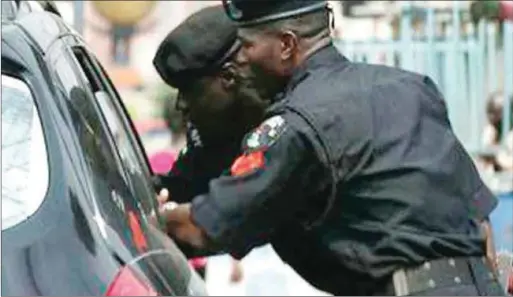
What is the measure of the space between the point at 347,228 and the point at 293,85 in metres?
0.36

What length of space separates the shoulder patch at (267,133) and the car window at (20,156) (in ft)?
1.85

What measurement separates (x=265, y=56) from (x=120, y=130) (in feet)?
2.47

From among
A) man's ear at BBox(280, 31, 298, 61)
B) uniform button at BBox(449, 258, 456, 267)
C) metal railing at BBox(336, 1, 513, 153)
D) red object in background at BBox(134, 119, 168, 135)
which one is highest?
man's ear at BBox(280, 31, 298, 61)

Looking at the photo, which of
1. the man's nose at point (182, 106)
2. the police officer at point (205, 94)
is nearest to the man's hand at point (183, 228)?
the police officer at point (205, 94)

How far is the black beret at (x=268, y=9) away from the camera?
13.4ft

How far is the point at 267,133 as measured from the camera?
3.91 meters

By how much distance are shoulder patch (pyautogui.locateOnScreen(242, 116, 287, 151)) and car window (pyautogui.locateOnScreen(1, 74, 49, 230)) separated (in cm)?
56

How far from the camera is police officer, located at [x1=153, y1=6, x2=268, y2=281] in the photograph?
4.81 m

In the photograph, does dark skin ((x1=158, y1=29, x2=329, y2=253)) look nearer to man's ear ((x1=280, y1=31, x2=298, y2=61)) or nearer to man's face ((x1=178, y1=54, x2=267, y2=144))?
man's ear ((x1=280, y1=31, x2=298, y2=61))

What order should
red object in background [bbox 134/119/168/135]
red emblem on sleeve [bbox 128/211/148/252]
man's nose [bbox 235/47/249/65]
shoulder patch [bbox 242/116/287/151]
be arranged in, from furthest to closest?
red object in background [bbox 134/119/168/135], man's nose [bbox 235/47/249/65], shoulder patch [bbox 242/116/287/151], red emblem on sleeve [bbox 128/211/148/252]

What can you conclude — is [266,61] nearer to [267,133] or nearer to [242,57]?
[242,57]

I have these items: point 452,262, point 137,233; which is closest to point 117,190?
point 137,233

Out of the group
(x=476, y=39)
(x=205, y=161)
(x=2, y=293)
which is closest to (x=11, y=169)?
(x=2, y=293)

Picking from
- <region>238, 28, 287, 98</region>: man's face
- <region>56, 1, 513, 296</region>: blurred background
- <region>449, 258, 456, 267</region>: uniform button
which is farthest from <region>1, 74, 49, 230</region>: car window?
<region>56, 1, 513, 296</region>: blurred background
